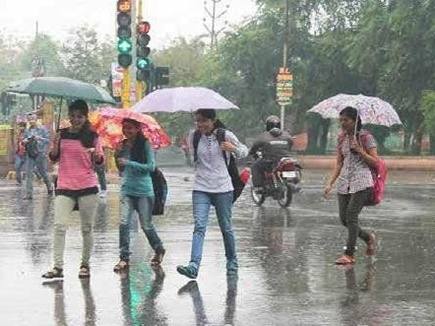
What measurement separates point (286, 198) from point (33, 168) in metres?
5.95

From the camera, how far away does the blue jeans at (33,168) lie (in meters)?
19.1

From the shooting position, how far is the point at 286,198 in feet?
56.4

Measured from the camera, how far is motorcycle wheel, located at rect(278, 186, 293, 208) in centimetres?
1712

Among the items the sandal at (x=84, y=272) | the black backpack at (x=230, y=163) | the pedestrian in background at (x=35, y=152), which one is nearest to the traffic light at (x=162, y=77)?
the pedestrian in background at (x=35, y=152)

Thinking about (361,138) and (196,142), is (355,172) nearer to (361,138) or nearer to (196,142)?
(361,138)

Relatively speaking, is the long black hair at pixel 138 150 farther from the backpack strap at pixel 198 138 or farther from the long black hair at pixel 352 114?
the long black hair at pixel 352 114

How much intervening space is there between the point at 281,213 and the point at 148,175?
6.70 m

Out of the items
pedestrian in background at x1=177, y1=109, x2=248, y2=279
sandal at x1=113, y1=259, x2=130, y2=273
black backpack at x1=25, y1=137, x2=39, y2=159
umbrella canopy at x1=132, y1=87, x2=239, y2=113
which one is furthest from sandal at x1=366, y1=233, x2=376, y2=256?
black backpack at x1=25, y1=137, x2=39, y2=159

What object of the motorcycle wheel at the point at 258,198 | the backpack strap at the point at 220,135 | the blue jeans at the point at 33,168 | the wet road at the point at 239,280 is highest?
the backpack strap at the point at 220,135

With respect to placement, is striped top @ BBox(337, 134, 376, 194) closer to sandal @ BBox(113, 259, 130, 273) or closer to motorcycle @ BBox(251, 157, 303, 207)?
sandal @ BBox(113, 259, 130, 273)

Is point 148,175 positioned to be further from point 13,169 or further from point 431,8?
point 431,8

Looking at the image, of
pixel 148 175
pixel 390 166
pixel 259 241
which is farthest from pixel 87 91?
pixel 390 166

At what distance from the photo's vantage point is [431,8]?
125 ft

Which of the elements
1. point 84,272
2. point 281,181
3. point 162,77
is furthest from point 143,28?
point 84,272
